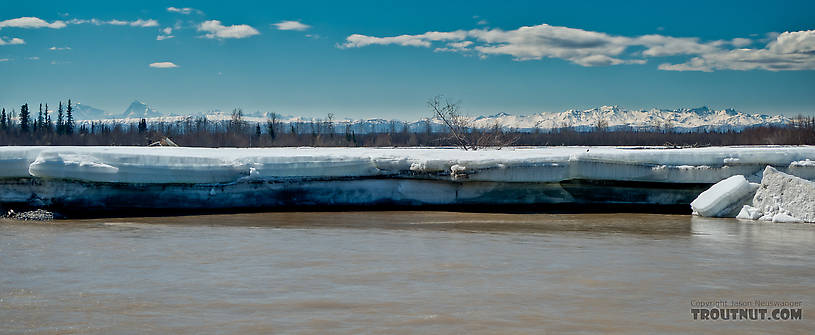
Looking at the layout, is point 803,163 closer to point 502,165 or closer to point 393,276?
point 502,165

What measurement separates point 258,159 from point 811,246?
339 inches

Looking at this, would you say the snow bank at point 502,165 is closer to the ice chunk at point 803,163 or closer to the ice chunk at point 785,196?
the ice chunk at point 803,163

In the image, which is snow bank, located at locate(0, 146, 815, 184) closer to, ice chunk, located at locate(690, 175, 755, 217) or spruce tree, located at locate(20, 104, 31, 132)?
ice chunk, located at locate(690, 175, 755, 217)

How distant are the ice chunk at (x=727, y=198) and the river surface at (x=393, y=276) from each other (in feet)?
2.89

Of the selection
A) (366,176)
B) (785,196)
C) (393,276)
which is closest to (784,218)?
(785,196)

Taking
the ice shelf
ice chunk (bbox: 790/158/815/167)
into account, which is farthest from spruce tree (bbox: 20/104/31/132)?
ice chunk (bbox: 790/158/815/167)

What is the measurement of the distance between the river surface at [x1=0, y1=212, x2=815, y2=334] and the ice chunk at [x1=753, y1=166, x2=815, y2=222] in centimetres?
76

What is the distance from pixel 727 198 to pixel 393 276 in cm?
745

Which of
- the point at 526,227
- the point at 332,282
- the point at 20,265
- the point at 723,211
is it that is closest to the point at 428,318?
the point at 332,282

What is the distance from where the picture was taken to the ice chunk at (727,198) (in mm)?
11547

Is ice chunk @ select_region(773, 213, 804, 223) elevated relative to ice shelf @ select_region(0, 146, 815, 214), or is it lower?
lower

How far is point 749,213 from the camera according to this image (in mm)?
11398

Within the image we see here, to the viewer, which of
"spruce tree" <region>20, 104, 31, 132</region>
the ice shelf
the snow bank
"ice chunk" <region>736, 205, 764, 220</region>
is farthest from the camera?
"spruce tree" <region>20, 104, 31, 132</region>

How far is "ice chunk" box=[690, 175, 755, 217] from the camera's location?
11547mm
